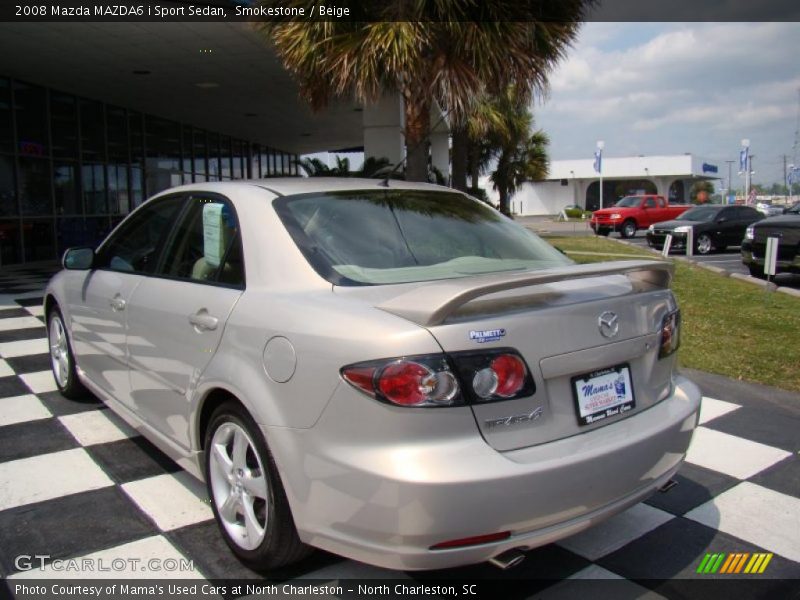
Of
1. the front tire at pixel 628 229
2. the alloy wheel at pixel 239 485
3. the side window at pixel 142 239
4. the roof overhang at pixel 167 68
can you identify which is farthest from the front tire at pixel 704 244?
A: the alloy wheel at pixel 239 485

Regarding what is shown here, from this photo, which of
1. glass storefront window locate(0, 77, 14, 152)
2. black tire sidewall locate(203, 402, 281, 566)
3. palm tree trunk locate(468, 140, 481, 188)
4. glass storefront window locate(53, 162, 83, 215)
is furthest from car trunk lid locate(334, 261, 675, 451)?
palm tree trunk locate(468, 140, 481, 188)

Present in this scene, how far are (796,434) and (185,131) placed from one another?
20.3 meters

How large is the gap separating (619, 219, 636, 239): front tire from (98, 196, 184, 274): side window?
2451 cm

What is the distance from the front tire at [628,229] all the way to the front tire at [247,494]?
2540 centimetres

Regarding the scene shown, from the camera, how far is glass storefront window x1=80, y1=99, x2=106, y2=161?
15923mm

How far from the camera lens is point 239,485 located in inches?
99.6

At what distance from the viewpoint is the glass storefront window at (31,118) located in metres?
13.8

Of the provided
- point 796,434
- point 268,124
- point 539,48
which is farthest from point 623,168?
point 796,434

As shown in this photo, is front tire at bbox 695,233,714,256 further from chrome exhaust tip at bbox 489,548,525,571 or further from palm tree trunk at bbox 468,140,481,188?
chrome exhaust tip at bbox 489,548,525,571

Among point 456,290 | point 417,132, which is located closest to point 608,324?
point 456,290

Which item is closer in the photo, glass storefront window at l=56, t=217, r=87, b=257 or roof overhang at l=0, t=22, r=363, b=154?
roof overhang at l=0, t=22, r=363, b=154

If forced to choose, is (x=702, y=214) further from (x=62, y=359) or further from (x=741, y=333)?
(x=62, y=359)

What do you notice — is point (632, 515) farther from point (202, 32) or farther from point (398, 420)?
point (202, 32)

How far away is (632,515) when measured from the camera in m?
3.02
